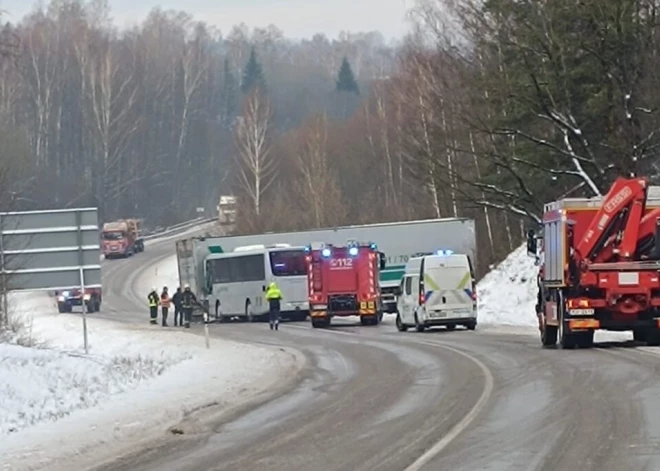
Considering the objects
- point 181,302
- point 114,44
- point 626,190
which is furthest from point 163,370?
point 114,44

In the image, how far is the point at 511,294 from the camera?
50.3 m

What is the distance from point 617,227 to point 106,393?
11488mm

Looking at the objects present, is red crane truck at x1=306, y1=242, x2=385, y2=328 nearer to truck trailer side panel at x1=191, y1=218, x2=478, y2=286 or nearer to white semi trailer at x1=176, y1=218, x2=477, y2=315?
white semi trailer at x1=176, y1=218, x2=477, y2=315

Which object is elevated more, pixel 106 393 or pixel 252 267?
pixel 252 267

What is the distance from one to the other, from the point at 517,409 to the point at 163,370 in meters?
10.5

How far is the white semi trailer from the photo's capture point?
59.5 m

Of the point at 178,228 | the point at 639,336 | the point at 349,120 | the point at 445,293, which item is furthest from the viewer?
the point at 178,228

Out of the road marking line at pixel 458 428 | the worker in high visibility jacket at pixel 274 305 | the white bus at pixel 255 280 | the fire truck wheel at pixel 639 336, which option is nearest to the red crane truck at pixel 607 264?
the fire truck wheel at pixel 639 336

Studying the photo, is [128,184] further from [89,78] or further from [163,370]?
[163,370]

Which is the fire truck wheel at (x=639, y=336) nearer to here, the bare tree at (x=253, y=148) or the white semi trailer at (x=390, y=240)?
A: the white semi trailer at (x=390, y=240)

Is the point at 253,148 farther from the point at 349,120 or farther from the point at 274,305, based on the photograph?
the point at 274,305

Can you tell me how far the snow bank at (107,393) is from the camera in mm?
14984

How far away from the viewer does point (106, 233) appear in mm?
103875

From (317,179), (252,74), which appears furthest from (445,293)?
(252,74)
